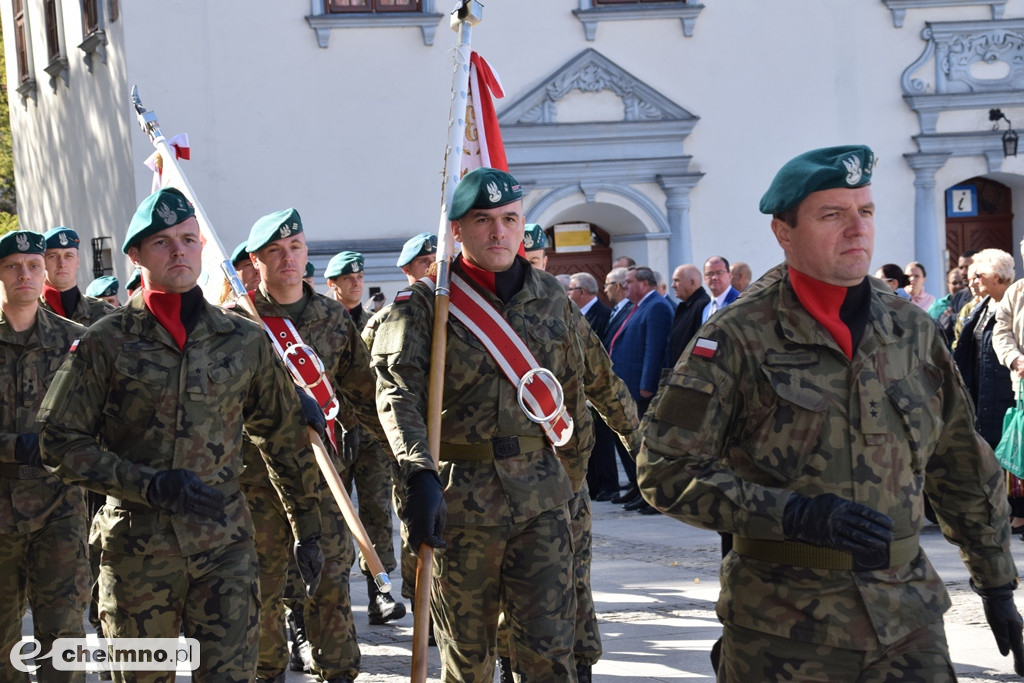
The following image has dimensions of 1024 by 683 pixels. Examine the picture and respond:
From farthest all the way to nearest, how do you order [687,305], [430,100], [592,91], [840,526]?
[592,91] → [430,100] → [687,305] → [840,526]

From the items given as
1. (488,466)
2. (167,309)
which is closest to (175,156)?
(167,309)

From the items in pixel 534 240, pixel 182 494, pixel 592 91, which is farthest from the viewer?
pixel 592 91

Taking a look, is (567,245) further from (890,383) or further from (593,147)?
(890,383)

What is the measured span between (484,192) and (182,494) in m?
1.51

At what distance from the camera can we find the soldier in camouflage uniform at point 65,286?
872 centimetres

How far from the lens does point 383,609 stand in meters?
8.48

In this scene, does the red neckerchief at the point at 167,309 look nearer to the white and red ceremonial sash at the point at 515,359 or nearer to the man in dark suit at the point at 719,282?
the white and red ceremonial sash at the point at 515,359

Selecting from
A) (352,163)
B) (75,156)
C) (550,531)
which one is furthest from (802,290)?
(75,156)

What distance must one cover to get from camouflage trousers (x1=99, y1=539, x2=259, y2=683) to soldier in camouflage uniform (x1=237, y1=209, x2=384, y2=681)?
1.50 m

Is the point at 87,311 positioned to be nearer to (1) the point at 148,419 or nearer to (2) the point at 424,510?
(1) the point at 148,419

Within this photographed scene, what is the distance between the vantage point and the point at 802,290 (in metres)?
3.79

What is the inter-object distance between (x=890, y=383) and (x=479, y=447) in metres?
1.85

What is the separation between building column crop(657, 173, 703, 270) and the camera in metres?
20.1

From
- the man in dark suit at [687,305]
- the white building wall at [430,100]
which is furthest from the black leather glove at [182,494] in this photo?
the white building wall at [430,100]
